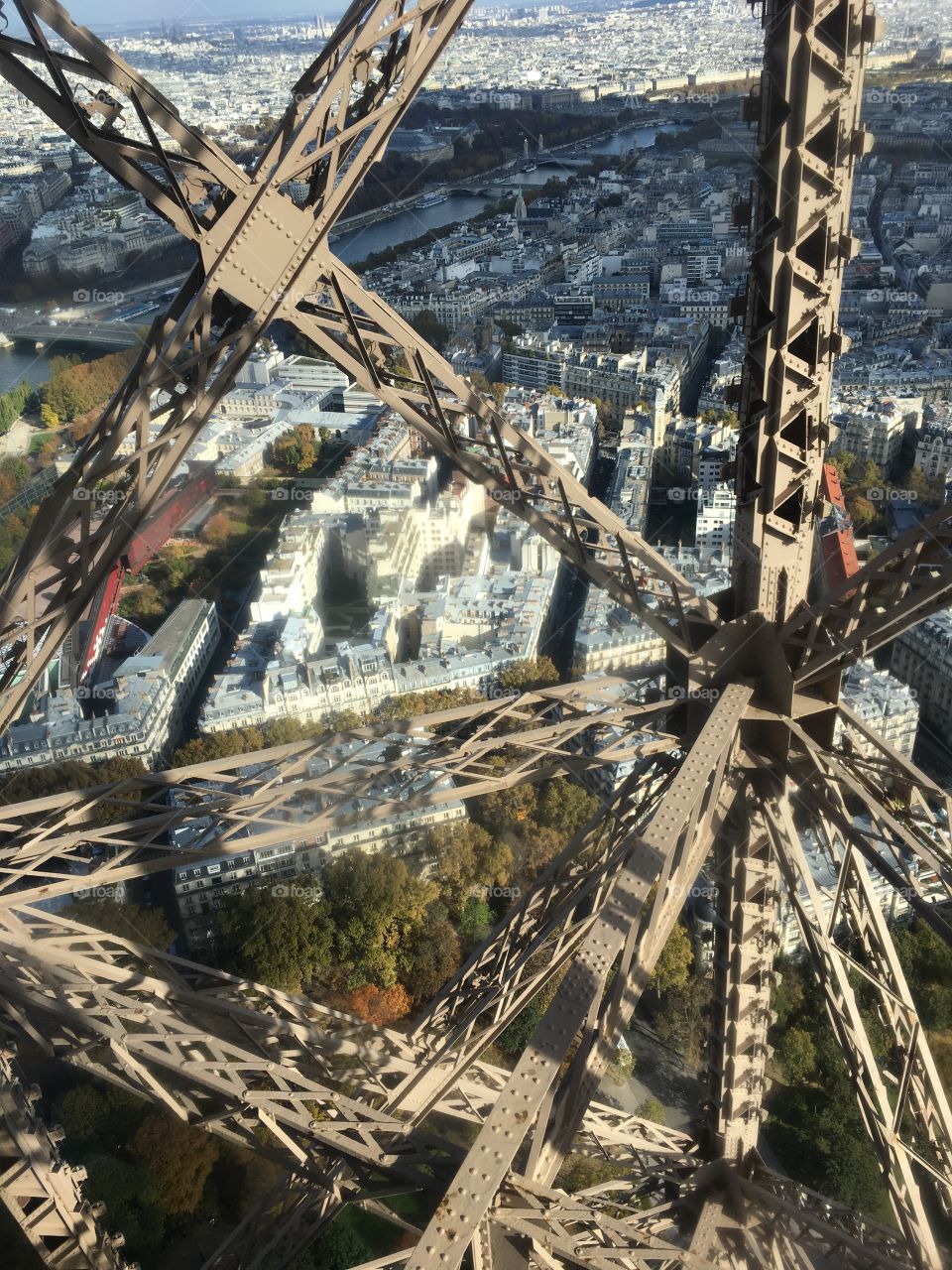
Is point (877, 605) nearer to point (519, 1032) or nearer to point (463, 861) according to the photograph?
point (519, 1032)

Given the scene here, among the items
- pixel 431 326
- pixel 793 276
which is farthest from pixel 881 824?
pixel 431 326

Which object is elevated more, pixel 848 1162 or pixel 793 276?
pixel 793 276

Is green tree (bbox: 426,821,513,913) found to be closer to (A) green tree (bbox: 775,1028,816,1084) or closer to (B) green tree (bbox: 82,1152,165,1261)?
(A) green tree (bbox: 775,1028,816,1084)

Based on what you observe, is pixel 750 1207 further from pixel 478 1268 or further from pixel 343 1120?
pixel 478 1268

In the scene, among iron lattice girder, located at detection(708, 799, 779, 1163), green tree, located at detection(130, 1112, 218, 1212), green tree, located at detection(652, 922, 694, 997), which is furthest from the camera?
green tree, located at detection(652, 922, 694, 997)

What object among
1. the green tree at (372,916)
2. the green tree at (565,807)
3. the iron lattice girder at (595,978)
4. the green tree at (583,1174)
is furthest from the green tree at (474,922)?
the iron lattice girder at (595,978)

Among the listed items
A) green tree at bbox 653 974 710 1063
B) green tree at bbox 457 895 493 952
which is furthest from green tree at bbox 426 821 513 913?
green tree at bbox 653 974 710 1063
